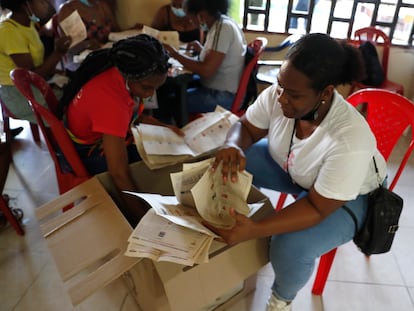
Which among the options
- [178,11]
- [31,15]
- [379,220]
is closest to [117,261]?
[379,220]

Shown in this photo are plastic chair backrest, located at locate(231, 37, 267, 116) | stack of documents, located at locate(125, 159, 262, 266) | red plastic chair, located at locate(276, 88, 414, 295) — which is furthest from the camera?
plastic chair backrest, located at locate(231, 37, 267, 116)

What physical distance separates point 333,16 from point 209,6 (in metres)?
1.50

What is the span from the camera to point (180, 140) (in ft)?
4.84

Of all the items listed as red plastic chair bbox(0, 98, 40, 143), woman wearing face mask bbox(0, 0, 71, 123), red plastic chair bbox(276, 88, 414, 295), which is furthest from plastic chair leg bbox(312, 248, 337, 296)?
red plastic chair bbox(0, 98, 40, 143)

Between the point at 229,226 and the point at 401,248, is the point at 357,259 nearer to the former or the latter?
the point at 401,248

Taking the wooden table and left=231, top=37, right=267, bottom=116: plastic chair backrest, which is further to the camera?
left=231, top=37, right=267, bottom=116: plastic chair backrest

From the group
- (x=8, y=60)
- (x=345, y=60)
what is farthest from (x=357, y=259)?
(x=8, y=60)

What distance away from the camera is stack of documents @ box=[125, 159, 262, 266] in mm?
892

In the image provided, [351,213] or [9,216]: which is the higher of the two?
[351,213]

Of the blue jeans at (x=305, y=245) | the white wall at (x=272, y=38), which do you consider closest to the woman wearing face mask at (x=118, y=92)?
the blue jeans at (x=305, y=245)

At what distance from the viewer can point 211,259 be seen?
98 centimetres

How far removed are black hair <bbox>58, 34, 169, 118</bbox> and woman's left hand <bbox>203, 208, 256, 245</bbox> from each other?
584 mm

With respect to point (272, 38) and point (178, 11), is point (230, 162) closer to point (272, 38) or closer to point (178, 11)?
point (178, 11)

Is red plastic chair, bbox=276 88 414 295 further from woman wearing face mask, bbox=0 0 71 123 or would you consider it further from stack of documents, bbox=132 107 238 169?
woman wearing face mask, bbox=0 0 71 123
